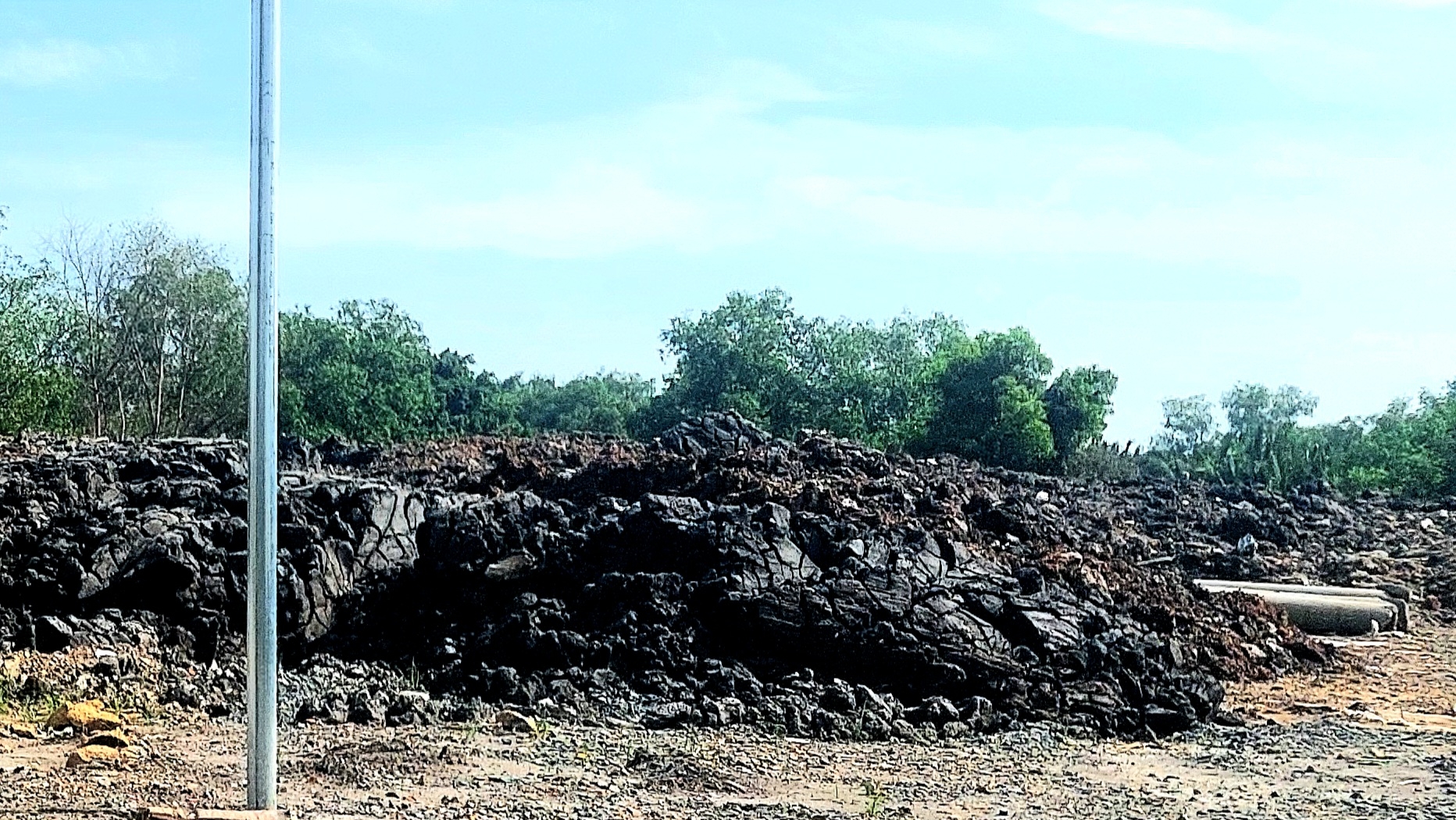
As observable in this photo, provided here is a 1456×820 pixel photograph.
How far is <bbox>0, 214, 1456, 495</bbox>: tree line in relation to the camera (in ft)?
95.2

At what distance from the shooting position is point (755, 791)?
259 inches

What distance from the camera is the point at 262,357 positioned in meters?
5.04

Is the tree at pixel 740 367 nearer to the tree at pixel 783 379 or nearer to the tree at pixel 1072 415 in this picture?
the tree at pixel 783 379

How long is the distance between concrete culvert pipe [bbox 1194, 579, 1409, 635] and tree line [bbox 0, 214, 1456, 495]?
14.2 m

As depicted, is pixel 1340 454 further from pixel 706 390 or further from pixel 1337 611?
pixel 1337 611

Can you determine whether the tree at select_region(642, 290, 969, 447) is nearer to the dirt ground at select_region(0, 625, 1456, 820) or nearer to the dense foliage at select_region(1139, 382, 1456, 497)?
the dense foliage at select_region(1139, 382, 1456, 497)

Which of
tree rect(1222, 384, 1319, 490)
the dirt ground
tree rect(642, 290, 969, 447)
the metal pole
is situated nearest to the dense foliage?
tree rect(1222, 384, 1319, 490)

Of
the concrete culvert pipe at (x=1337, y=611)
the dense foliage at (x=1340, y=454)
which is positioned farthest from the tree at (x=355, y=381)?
the concrete culvert pipe at (x=1337, y=611)

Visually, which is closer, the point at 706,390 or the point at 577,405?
the point at 706,390

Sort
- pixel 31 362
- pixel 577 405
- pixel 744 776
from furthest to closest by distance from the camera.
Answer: pixel 577 405 < pixel 31 362 < pixel 744 776

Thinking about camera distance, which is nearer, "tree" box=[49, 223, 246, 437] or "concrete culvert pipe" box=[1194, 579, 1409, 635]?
"concrete culvert pipe" box=[1194, 579, 1409, 635]

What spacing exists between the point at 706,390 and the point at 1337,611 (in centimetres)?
2110

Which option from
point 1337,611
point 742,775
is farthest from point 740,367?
point 742,775

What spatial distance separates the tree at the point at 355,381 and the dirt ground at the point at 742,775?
23.5 m
